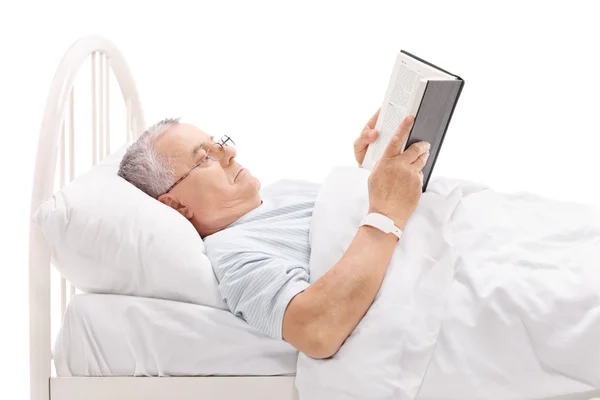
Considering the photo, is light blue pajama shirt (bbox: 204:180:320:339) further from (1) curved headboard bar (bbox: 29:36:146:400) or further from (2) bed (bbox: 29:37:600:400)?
(1) curved headboard bar (bbox: 29:36:146:400)

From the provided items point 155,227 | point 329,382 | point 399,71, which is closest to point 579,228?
point 399,71

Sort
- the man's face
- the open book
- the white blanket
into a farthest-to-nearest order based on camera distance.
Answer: the man's face < the open book < the white blanket

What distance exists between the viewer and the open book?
1.54 meters

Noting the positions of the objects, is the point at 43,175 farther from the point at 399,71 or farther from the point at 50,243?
the point at 399,71

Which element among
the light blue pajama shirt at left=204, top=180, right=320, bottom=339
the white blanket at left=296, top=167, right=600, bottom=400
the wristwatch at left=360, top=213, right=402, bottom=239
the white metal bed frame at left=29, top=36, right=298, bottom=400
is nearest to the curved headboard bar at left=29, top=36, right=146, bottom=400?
the white metal bed frame at left=29, top=36, right=298, bottom=400

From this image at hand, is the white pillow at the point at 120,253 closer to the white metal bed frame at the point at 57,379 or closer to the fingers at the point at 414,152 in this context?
the white metal bed frame at the point at 57,379

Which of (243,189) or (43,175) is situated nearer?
(43,175)

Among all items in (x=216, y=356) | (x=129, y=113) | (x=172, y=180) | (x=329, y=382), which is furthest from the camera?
(x=129, y=113)

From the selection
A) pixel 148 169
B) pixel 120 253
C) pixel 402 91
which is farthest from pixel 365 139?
pixel 120 253

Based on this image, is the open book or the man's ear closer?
the open book

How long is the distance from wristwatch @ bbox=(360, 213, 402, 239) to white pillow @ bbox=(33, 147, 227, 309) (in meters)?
0.34

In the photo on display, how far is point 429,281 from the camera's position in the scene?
153 centimetres

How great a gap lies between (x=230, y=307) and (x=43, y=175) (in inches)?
18.6

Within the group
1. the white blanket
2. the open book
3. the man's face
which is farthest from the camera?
the man's face
